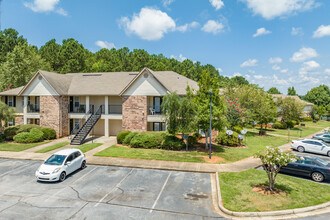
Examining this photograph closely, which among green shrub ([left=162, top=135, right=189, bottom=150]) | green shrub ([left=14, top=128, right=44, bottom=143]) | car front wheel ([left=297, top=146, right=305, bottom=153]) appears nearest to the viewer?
green shrub ([left=162, top=135, right=189, bottom=150])

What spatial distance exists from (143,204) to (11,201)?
7226 mm

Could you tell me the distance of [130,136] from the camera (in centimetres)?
2283

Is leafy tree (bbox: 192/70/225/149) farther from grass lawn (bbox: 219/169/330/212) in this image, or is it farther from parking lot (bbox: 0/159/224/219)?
grass lawn (bbox: 219/169/330/212)

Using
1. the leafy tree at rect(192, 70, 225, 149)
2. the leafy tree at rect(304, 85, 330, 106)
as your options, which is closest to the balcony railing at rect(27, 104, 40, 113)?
the leafy tree at rect(192, 70, 225, 149)

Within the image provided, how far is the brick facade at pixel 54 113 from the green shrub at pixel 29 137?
2696mm

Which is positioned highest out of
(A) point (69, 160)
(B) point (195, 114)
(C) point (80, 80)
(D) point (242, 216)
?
(C) point (80, 80)

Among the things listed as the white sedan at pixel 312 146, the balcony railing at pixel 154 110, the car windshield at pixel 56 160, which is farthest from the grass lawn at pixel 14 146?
the white sedan at pixel 312 146

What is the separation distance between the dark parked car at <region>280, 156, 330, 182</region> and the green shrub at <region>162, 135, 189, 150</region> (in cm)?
970

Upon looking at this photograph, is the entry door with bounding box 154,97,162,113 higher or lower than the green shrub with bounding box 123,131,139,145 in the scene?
higher

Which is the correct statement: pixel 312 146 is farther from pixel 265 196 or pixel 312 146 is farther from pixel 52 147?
pixel 52 147

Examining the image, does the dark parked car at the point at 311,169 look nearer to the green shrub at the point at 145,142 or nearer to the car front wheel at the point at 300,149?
the car front wheel at the point at 300,149

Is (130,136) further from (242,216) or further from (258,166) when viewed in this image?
(242,216)

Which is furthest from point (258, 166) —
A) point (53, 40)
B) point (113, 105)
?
point (53, 40)

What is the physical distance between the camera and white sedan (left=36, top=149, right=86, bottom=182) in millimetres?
13047
